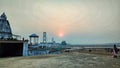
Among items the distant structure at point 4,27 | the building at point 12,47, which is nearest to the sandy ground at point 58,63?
the building at point 12,47

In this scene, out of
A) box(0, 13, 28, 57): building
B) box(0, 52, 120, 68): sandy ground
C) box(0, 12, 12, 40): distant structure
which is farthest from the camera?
box(0, 12, 12, 40): distant structure

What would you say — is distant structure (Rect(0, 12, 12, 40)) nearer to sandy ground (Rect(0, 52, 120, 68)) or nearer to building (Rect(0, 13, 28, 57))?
building (Rect(0, 13, 28, 57))

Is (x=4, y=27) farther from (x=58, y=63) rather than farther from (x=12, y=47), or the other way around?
(x=58, y=63)

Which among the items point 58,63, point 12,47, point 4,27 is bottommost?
point 58,63

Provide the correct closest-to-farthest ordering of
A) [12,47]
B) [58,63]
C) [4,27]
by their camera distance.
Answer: [58,63]
[12,47]
[4,27]

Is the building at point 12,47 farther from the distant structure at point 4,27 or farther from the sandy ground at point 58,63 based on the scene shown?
the sandy ground at point 58,63

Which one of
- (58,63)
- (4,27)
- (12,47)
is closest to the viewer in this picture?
(58,63)

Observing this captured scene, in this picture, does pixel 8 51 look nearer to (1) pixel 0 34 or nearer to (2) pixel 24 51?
(2) pixel 24 51

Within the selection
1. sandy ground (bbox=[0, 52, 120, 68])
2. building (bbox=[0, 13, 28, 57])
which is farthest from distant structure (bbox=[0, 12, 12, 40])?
sandy ground (bbox=[0, 52, 120, 68])

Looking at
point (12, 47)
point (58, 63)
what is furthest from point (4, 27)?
point (58, 63)

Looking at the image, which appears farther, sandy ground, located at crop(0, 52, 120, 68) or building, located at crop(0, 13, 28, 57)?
building, located at crop(0, 13, 28, 57)

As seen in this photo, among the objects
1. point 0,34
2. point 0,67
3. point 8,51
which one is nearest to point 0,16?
point 0,34

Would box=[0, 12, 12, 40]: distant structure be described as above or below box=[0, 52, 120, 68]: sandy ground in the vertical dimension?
above

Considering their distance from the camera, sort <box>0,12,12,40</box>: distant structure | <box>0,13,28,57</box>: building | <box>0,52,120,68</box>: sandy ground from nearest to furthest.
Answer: <box>0,52,120,68</box>: sandy ground → <box>0,13,28,57</box>: building → <box>0,12,12,40</box>: distant structure
